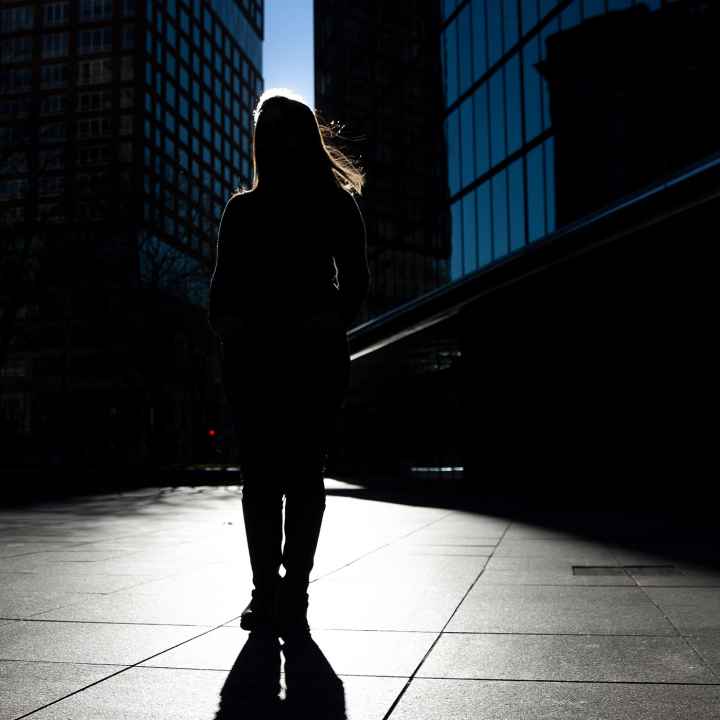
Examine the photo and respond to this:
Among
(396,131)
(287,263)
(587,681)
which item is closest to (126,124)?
(396,131)

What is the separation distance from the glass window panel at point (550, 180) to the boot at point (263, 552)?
21.7m

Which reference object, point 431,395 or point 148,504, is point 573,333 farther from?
point 431,395

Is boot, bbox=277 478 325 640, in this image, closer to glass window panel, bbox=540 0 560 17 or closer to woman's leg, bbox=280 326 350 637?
woman's leg, bbox=280 326 350 637

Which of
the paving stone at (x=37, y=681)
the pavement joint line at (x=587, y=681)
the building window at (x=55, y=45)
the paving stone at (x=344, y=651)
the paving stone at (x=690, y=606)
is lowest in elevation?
the paving stone at (x=690, y=606)

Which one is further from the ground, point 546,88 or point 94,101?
point 94,101

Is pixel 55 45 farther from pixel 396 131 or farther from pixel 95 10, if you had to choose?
pixel 396 131

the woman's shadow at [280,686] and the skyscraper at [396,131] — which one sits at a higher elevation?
the skyscraper at [396,131]

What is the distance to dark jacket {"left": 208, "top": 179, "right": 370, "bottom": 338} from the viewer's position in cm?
340

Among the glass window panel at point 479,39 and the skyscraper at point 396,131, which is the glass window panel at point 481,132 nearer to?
the glass window panel at point 479,39

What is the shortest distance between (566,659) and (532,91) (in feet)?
81.7

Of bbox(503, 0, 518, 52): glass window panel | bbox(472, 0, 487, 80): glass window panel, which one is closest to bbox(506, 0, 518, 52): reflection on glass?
bbox(503, 0, 518, 52): glass window panel

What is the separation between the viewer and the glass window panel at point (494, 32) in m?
28.2

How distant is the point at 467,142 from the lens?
31.0m

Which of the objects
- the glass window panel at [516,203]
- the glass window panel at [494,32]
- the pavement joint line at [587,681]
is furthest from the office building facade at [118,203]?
the pavement joint line at [587,681]
